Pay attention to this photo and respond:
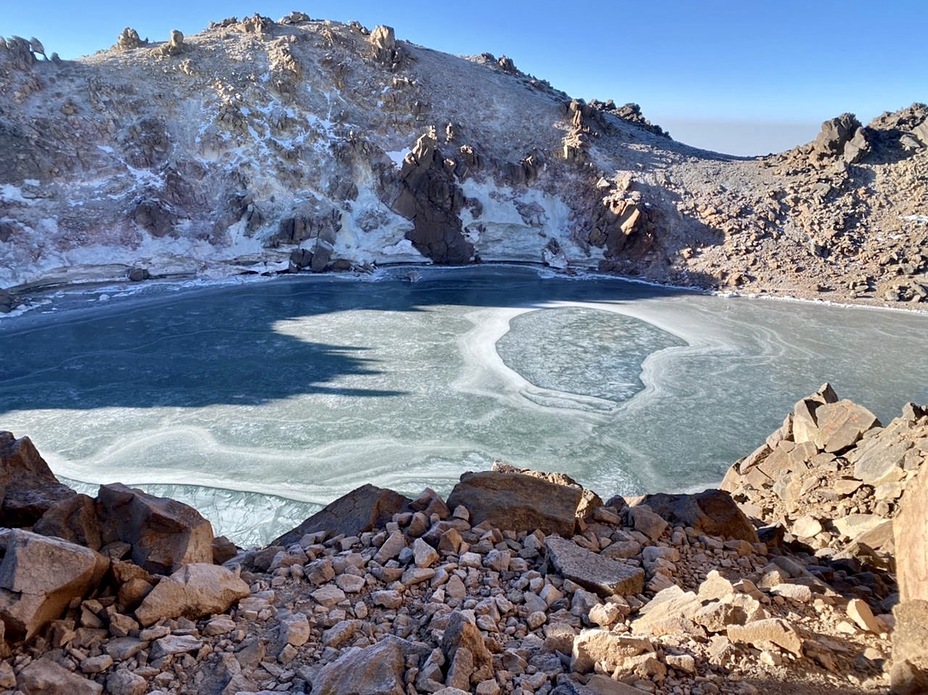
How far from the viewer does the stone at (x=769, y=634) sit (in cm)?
355

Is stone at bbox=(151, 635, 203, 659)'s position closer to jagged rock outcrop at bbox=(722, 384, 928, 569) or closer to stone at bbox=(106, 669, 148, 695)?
stone at bbox=(106, 669, 148, 695)

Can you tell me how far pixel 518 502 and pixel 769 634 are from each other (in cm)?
270

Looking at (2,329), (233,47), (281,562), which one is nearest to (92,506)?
(281,562)

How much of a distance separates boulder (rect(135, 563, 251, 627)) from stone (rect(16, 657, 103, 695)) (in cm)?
57

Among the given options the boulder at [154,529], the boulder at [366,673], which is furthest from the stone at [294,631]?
the boulder at [154,529]

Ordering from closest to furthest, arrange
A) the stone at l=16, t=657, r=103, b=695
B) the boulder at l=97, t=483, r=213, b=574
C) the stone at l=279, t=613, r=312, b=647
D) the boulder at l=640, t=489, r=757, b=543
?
the stone at l=16, t=657, r=103, b=695, the stone at l=279, t=613, r=312, b=647, the boulder at l=97, t=483, r=213, b=574, the boulder at l=640, t=489, r=757, b=543

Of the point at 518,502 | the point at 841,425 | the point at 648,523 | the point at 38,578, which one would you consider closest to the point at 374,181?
the point at 841,425

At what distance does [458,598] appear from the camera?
4430 mm

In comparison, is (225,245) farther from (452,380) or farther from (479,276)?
(452,380)

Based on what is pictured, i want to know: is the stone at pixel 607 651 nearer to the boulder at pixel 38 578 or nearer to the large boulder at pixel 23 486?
the boulder at pixel 38 578

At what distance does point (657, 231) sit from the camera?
1398 inches

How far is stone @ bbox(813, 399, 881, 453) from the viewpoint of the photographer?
9680 millimetres

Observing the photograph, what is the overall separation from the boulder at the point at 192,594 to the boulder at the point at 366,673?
1209mm

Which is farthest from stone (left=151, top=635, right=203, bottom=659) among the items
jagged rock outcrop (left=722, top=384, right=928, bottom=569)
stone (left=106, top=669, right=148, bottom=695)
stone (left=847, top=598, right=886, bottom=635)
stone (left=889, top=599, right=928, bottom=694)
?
jagged rock outcrop (left=722, top=384, right=928, bottom=569)
